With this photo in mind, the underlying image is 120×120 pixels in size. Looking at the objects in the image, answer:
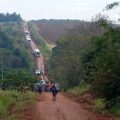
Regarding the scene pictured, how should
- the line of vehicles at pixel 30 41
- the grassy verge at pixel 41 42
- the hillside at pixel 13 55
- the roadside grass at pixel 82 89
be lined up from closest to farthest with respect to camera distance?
the roadside grass at pixel 82 89
the hillside at pixel 13 55
the line of vehicles at pixel 30 41
the grassy verge at pixel 41 42

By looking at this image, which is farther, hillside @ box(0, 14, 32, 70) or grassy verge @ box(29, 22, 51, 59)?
grassy verge @ box(29, 22, 51, 59)

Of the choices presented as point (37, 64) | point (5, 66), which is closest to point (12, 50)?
point (37, 64)

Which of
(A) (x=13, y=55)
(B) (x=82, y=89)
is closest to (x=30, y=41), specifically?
(A) (x=13, y=55)

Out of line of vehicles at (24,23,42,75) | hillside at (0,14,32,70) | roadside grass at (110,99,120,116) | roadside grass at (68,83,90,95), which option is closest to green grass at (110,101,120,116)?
roadside grass at (110,99,120,116)

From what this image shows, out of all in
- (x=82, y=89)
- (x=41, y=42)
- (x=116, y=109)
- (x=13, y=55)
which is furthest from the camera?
(x=41, y=42)

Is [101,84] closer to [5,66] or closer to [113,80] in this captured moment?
[113,80]

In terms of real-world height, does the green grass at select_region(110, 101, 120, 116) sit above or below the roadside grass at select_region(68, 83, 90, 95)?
above

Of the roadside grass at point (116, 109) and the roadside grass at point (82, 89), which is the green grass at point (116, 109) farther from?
the roadside grass at point (82, 89)

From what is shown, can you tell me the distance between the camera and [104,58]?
33.0 meters

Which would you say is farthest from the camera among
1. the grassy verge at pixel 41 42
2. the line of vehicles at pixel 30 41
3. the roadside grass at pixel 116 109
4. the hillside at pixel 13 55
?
the grassy verge at pixel 41 42

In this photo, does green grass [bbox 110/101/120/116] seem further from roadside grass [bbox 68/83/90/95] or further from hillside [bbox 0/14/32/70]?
hillside [bbox 0/14/32/70]

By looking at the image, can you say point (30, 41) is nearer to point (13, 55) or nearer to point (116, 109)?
point (13, 55)

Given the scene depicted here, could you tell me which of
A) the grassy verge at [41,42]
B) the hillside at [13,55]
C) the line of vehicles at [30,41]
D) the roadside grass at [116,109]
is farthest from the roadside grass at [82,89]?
the grassy verge at [41,42]

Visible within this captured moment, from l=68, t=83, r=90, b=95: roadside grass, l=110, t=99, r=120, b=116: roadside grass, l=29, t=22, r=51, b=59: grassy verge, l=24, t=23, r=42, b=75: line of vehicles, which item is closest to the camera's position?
l=110, t=99, r=120, b=116: roadside grass
